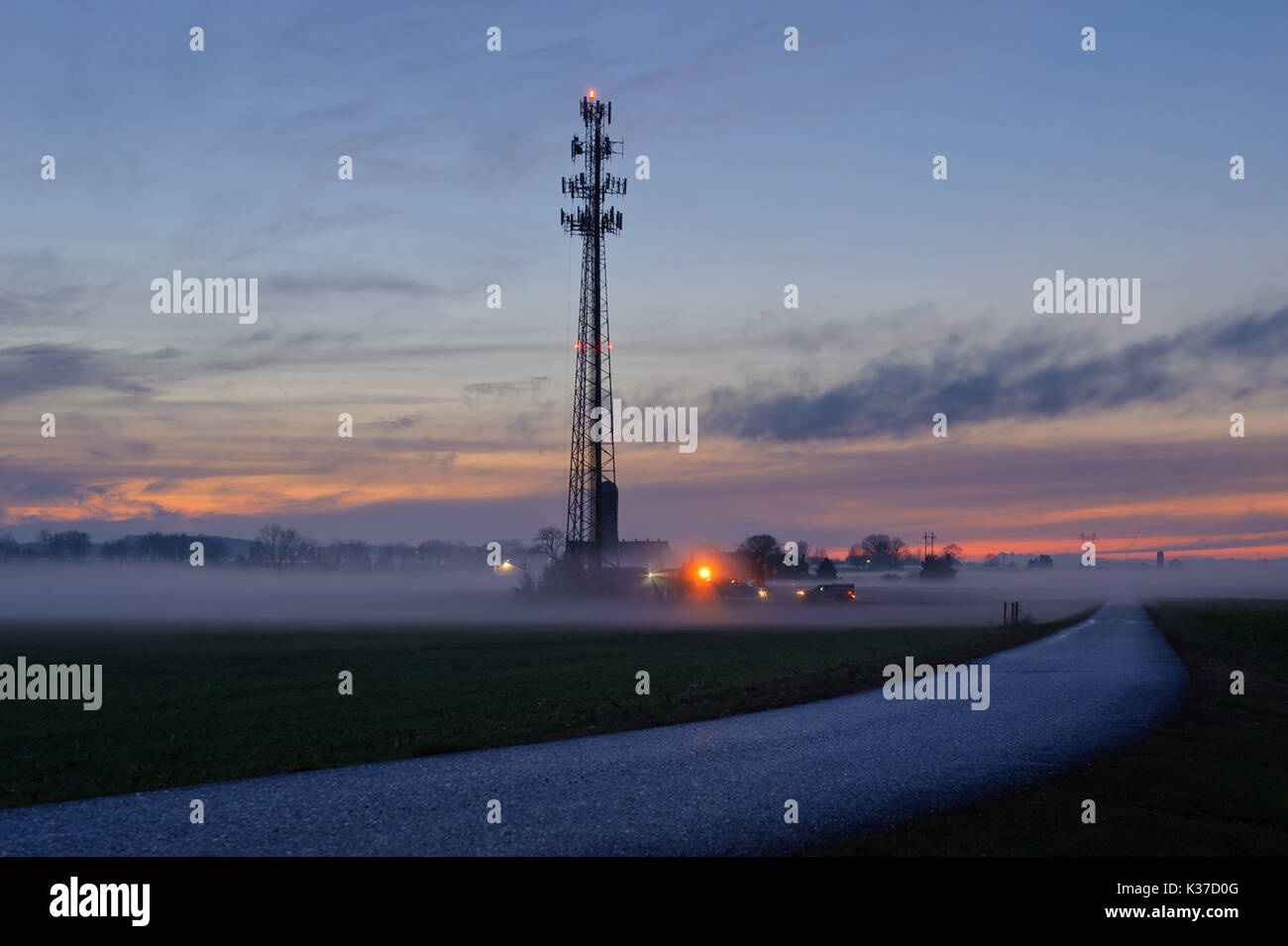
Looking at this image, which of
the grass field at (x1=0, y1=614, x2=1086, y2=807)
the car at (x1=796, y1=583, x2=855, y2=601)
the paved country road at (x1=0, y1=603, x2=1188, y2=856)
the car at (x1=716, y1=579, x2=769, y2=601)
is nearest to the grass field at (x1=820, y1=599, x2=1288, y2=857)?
the paved country road at (x1=0, y1=603, x2=1188, y2=856)

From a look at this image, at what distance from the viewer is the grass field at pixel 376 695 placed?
16906 millimetres

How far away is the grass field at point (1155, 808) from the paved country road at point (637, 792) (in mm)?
501

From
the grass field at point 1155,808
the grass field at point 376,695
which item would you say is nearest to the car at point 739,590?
the grass field at point 376,695

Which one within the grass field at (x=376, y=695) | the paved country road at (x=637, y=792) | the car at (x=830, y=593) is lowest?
the car at (x=830, y=593)

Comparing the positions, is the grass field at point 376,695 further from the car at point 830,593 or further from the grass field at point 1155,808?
the car at point 830,593

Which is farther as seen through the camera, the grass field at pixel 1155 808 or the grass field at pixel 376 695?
the grass field at pixel 376 695

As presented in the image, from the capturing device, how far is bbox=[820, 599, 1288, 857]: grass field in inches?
409

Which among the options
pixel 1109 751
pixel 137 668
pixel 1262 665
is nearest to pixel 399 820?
pixel 1109 751

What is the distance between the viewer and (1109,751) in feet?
51.3

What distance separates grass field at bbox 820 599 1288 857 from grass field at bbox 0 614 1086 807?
829 centimetres

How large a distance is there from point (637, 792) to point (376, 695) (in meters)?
15.5

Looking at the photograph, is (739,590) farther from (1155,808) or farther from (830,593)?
(1155,808)

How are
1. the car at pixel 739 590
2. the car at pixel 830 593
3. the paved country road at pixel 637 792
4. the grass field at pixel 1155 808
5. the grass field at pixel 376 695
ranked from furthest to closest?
1. the car at pixel 739 590
2. the car at pixel 830 593
3. the grass field at pixel 376 695
4. the paved country road at pixel 637 792
5. the grass field at pixel 1155 808
